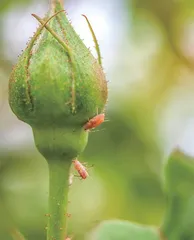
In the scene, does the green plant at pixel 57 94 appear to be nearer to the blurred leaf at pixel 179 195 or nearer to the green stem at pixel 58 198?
the green stem at pixel 58 198

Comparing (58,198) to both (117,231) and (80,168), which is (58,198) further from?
(117,231)

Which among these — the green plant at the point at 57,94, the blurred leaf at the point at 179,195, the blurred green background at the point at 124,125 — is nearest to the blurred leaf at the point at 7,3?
the blurred green background at the point at 124,125

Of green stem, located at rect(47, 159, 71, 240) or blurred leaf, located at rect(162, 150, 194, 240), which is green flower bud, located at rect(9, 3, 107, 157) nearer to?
green stem, located at rect(47, 159, 71, 240)

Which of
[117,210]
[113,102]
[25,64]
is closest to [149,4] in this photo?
[113,102]

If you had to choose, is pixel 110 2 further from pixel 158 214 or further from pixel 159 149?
pixel 158 214

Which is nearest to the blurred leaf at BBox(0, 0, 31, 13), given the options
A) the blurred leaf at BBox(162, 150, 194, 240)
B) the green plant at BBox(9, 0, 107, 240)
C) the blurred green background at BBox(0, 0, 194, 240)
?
the blurred green background at BBox(0, 0, 194, 240)

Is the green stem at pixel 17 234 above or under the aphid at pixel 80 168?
under

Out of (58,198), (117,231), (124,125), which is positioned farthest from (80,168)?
(124,125)
